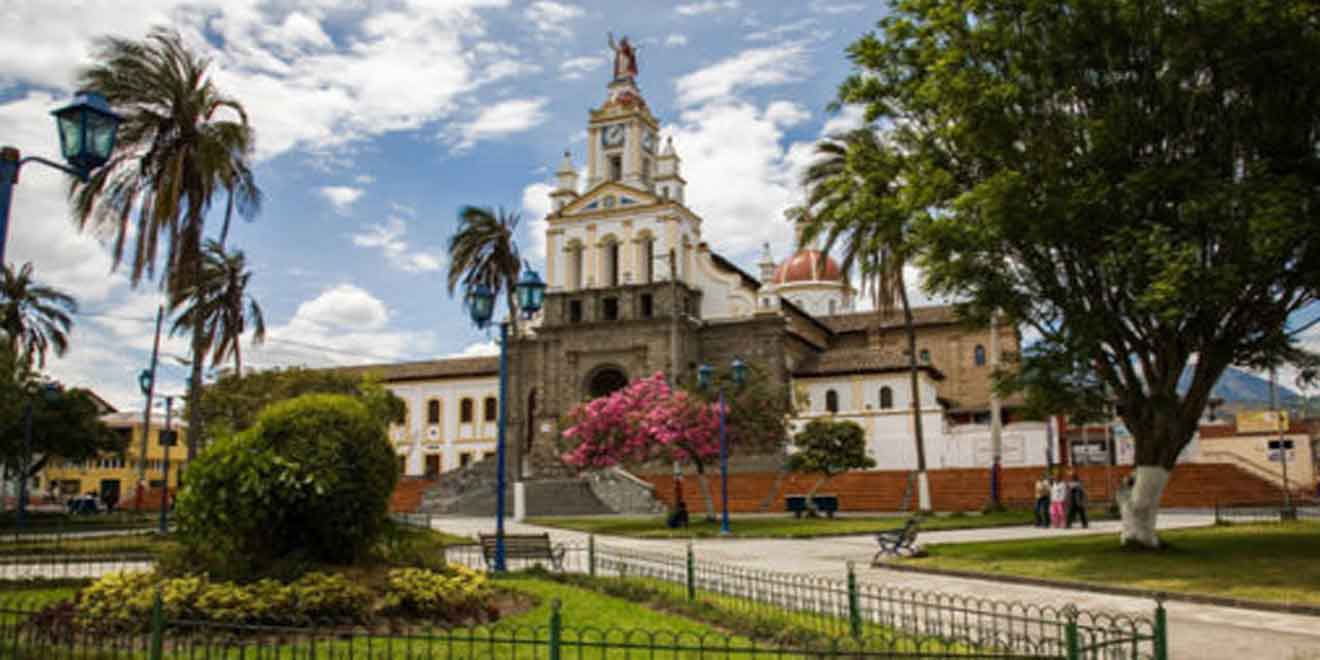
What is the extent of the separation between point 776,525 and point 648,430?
5.17 metres

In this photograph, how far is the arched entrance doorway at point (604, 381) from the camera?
5106 cm

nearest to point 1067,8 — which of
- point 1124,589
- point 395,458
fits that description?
point 1124,589

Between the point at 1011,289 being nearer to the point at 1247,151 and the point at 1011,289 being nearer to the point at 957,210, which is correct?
the point at 957,210

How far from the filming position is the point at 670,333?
48.8m

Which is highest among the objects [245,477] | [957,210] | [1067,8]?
[1067,8]

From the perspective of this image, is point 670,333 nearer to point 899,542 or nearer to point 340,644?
point 899,542

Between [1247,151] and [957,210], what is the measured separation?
4.72 meters

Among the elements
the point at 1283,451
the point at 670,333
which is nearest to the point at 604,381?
the point at 670,333

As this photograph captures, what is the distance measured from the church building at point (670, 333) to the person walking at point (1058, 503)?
55.1ft

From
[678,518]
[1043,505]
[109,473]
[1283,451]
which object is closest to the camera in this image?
[1043,505]

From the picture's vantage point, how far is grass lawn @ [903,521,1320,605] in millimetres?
14016

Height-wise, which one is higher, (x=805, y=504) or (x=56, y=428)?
(x=56, y=428)

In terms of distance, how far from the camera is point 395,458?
11.7 metres

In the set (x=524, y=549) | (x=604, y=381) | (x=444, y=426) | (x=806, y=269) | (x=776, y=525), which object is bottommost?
(x=776, y=525)
